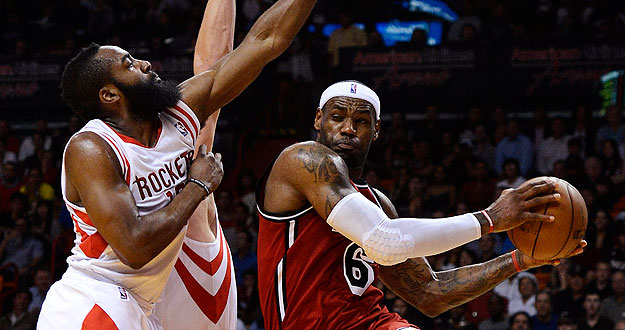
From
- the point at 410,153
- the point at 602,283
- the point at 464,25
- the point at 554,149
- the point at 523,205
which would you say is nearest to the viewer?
the point at 523,205

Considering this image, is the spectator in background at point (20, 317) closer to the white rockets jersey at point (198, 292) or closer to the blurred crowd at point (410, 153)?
the blurred crowd at point (410, 153)

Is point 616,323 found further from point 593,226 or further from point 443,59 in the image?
point 443,59

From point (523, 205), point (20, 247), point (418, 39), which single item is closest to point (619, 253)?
point (418, 39)

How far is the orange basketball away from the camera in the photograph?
407cm

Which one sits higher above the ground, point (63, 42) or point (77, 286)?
point (63, 42)

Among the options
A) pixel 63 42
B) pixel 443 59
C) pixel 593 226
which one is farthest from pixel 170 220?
pixel 63 42

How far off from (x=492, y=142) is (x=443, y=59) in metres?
1.57

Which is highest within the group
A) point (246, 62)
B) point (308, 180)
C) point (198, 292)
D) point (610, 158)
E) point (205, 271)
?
point (246, 62)

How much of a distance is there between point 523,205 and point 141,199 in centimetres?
177

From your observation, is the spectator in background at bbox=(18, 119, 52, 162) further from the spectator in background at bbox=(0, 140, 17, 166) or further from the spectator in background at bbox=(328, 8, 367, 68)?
the spectator in background at bbox=(328, 8, 367, 68)

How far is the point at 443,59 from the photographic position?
13078 mm

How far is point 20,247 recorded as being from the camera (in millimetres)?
11727

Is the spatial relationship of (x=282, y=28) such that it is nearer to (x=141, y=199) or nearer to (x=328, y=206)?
(x=328, y=206)

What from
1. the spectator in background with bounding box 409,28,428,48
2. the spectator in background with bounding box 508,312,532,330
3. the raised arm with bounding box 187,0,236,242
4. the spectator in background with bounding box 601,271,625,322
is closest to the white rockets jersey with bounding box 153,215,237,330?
the raised arm with bounding box 187,0,236,242
